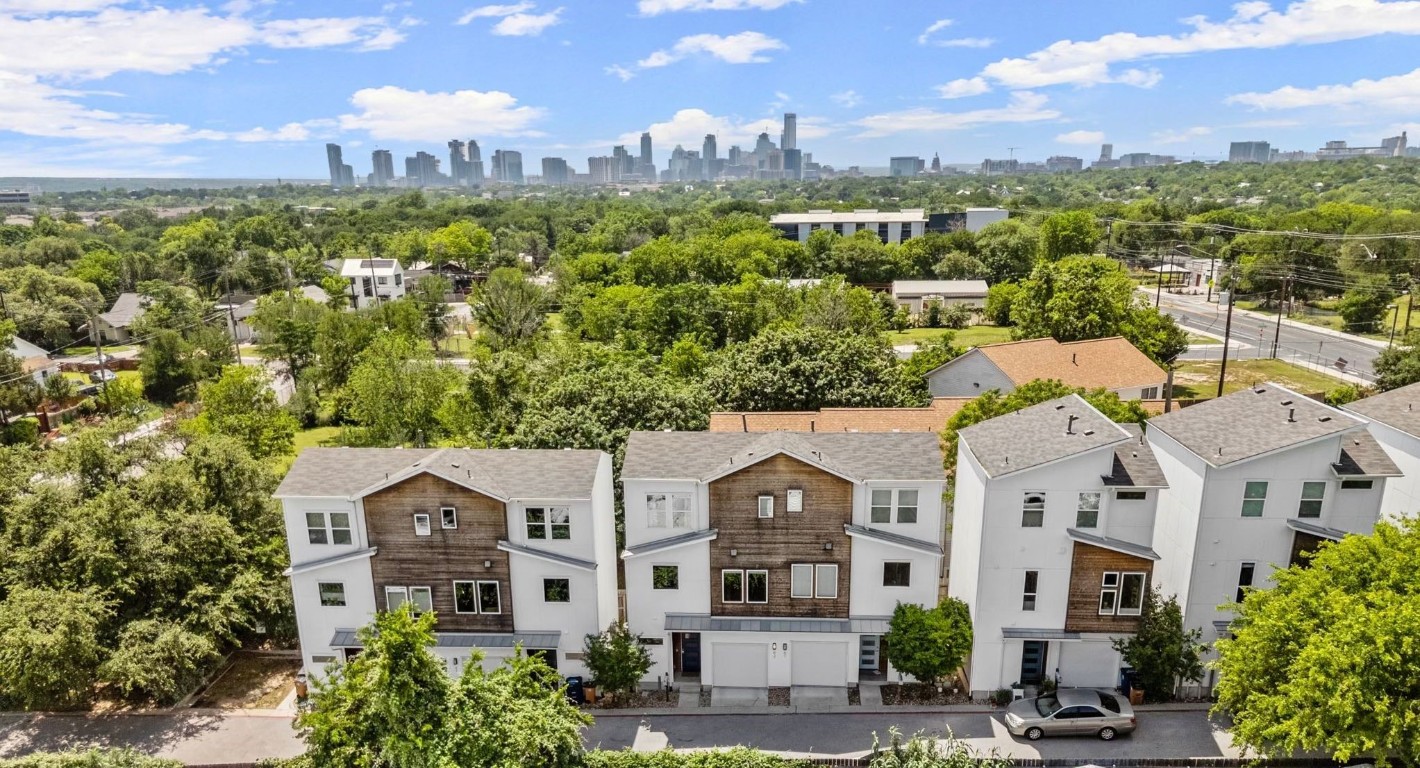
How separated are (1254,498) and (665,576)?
19.4 m

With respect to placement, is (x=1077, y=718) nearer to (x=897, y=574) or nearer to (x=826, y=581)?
(x=897, y=574)

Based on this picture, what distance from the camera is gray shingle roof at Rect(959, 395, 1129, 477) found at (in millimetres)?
25625

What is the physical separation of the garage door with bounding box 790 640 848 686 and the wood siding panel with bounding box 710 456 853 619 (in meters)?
1.08

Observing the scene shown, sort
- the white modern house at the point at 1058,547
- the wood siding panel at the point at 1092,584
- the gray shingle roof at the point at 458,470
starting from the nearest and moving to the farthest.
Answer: the white modern house at the point at 1058,547, the wood siding panel at the point at 1092,584, the gray shingle roof at the point at 458,470

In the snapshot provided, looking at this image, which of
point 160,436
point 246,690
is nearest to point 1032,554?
point 246,690

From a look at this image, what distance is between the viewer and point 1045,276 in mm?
74500

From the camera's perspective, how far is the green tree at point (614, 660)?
89.1ft

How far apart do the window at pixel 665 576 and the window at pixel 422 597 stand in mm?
7707

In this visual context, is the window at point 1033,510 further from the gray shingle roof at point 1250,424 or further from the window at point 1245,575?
the window at point 1245,575

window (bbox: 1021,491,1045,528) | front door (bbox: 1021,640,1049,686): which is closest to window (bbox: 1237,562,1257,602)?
front door (bbox: 1021,640,1049,686)

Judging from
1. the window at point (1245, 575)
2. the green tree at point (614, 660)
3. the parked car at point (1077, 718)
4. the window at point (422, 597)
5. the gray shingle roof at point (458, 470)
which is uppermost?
the gray shingle roof at point (458, 470)

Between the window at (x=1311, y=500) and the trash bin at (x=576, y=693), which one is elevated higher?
the window at (x=1311, y=500)

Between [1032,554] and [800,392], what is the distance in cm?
1995

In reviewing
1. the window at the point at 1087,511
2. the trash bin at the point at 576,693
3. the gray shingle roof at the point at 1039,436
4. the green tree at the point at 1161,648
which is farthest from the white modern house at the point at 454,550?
the green tree at the point at 1161,648
